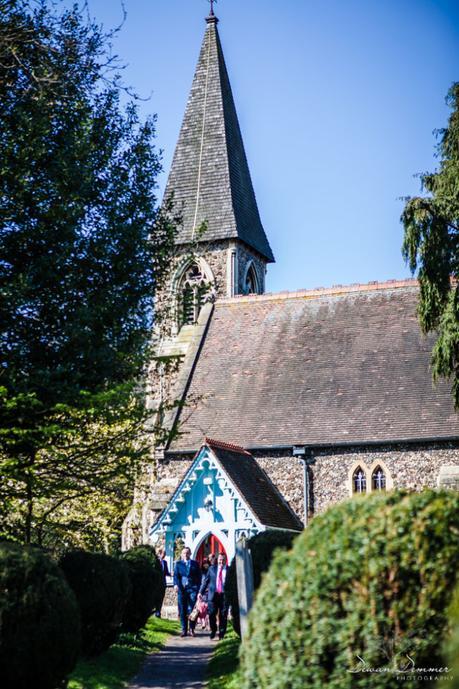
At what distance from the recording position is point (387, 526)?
5.85 metres

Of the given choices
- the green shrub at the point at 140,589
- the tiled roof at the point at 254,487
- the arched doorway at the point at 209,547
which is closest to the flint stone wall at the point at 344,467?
the tiled roof at the point at 254,487

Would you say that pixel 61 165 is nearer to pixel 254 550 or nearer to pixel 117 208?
pixel 117 208

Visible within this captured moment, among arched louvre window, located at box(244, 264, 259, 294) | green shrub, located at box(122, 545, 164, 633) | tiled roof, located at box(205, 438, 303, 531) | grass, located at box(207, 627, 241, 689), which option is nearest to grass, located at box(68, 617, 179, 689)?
green shrub, located at box(122, 545, 164, 633)

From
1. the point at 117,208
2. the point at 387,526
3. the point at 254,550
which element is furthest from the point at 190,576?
the point at 387,526

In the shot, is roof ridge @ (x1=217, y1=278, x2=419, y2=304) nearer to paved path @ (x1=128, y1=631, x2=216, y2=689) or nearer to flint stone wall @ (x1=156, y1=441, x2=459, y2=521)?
flint stone wall @ (x1=156, y1=441, x2=459, y2=521)

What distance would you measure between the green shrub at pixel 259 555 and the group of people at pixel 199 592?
175cm

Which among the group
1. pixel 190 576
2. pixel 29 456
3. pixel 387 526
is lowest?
pixel 190 576

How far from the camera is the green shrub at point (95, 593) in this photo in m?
11.4

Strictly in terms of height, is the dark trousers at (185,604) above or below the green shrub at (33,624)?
below

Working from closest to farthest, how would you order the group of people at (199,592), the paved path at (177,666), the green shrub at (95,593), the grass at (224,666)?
1. the grass at (224,666)
2. the paved path at (177,666)
3. the green shrub at (95,593)
4. the group of people at (199,592)

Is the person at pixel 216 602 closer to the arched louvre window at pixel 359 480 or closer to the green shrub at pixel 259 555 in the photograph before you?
the green shrub at pixel 259 555

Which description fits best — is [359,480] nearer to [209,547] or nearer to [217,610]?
[209,547]

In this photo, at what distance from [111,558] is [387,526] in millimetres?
7148

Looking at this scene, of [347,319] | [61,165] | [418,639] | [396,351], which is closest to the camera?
[418,639]
